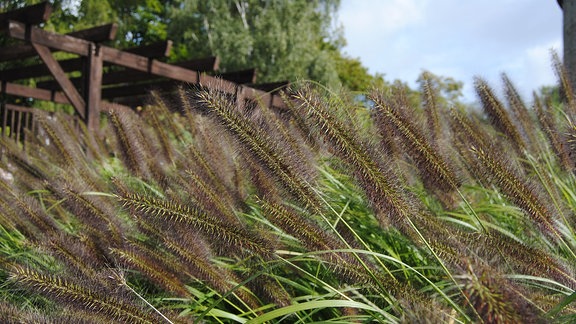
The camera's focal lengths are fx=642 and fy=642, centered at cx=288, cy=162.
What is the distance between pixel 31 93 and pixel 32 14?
6.02 m

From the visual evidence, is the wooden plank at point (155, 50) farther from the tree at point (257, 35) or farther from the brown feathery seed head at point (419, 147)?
the tree at point (257, 35)

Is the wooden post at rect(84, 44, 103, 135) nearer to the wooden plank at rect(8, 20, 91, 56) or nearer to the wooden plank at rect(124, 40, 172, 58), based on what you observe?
the wooden plank at rect(8, 20, 91, 56)

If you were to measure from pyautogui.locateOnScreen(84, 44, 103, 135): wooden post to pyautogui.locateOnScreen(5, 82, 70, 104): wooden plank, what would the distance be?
4834 millimetres

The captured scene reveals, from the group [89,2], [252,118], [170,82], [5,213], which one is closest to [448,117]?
[252,118]

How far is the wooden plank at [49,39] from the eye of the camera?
7523mm

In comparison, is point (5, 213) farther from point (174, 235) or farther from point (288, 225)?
point (288, 225)

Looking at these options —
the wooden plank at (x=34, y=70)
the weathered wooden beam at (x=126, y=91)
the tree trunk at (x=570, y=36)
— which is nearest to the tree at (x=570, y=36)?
the tree trunk at (x=570, y=36)

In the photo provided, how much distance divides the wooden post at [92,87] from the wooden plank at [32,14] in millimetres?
1108

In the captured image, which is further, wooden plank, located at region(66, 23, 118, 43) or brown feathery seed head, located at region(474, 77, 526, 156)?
wooden plank, located at region(66, 23, 118, 43)

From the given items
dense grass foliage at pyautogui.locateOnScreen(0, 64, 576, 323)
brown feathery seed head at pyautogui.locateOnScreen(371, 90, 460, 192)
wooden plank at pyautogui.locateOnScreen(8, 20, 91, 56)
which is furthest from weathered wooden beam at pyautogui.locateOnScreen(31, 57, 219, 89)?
brown feathery seed head at pyautogui.locateOnScreen(371, 90, 460, 192)

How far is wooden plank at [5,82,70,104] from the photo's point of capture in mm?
12891

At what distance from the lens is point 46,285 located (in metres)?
1.29

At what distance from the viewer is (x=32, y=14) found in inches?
292

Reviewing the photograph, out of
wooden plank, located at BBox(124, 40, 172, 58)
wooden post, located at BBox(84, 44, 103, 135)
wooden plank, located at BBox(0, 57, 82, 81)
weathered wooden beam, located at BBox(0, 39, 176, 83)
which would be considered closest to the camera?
wooden post, located at BBox(84, 44, 103, 135)
